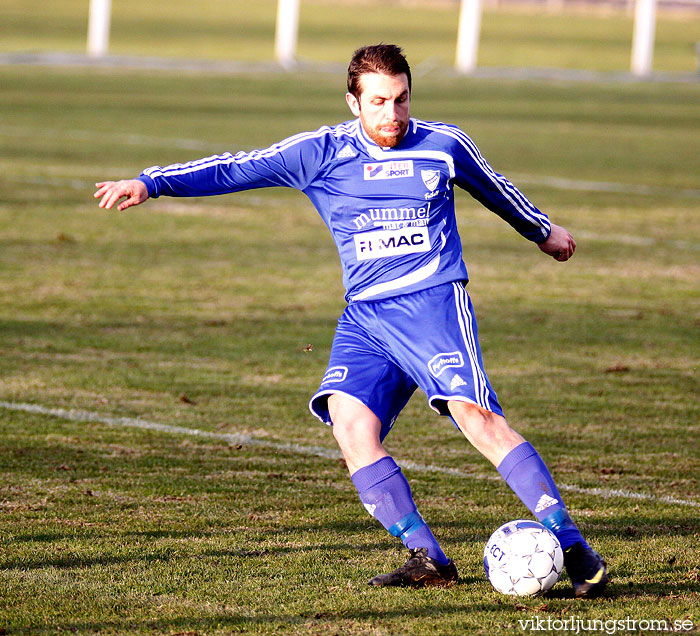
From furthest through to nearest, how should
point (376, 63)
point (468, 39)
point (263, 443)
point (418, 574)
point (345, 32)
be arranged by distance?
1. point (345, 32)
2. point (468, 39)
3. point (263, 443)
4. point (376, 63)
5. point (418, 574)

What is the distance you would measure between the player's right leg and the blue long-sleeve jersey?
1.70 feet

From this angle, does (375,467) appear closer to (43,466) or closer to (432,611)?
(432,611)

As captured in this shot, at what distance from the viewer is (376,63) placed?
15.3 feet

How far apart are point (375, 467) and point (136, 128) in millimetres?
22597

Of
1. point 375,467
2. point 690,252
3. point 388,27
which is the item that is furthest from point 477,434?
point 388,27

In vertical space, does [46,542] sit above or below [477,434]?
below

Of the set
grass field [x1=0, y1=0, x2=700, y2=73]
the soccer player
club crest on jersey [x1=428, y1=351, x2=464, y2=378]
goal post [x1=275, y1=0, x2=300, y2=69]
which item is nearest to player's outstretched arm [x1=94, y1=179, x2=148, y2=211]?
the soccer player

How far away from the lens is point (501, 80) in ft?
155

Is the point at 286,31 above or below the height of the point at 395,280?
above

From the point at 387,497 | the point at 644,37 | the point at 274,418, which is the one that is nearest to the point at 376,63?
the point at 387,497

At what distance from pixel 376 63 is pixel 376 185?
477 millimetres

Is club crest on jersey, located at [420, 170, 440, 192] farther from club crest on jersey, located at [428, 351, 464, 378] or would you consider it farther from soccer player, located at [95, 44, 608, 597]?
club crest on jersey, located at [428, 351, 464, 378]

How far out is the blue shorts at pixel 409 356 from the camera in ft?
15.0

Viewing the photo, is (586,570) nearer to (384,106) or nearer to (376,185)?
(376,185)
